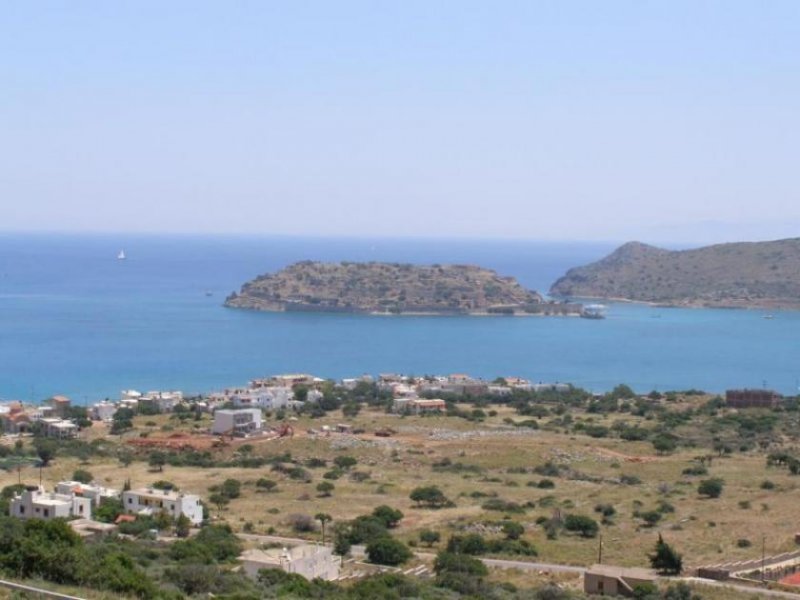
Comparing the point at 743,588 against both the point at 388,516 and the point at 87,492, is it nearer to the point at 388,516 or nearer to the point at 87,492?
the point at 388,516

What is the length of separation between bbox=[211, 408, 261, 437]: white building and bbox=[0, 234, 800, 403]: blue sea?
15.6 meters

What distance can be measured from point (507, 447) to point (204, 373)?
29.3 meters

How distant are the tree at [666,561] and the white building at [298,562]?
A: 4.63 meters

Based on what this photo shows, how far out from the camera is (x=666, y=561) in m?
17.2

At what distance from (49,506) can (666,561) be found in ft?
34.6

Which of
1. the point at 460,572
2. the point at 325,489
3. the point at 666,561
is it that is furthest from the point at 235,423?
the point at 666,561

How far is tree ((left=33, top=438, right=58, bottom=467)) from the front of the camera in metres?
29.3

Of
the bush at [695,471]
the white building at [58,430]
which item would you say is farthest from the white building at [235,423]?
the bush at [695,471]

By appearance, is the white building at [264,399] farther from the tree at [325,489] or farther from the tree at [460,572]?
the tree at [460,572]

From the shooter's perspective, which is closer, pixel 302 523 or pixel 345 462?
pixel 302 523

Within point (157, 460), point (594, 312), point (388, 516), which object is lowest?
point (157, 460)

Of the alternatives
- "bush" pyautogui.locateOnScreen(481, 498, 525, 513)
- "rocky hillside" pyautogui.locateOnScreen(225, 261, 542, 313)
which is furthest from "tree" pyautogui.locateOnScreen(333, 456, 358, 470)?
"rocky hillside" pyautogui.locateOnScreen(225, 261, 542, 313)

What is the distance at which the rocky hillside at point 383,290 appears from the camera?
9675 centimetres

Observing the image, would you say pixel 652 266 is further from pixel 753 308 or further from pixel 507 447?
pixel 507 447
